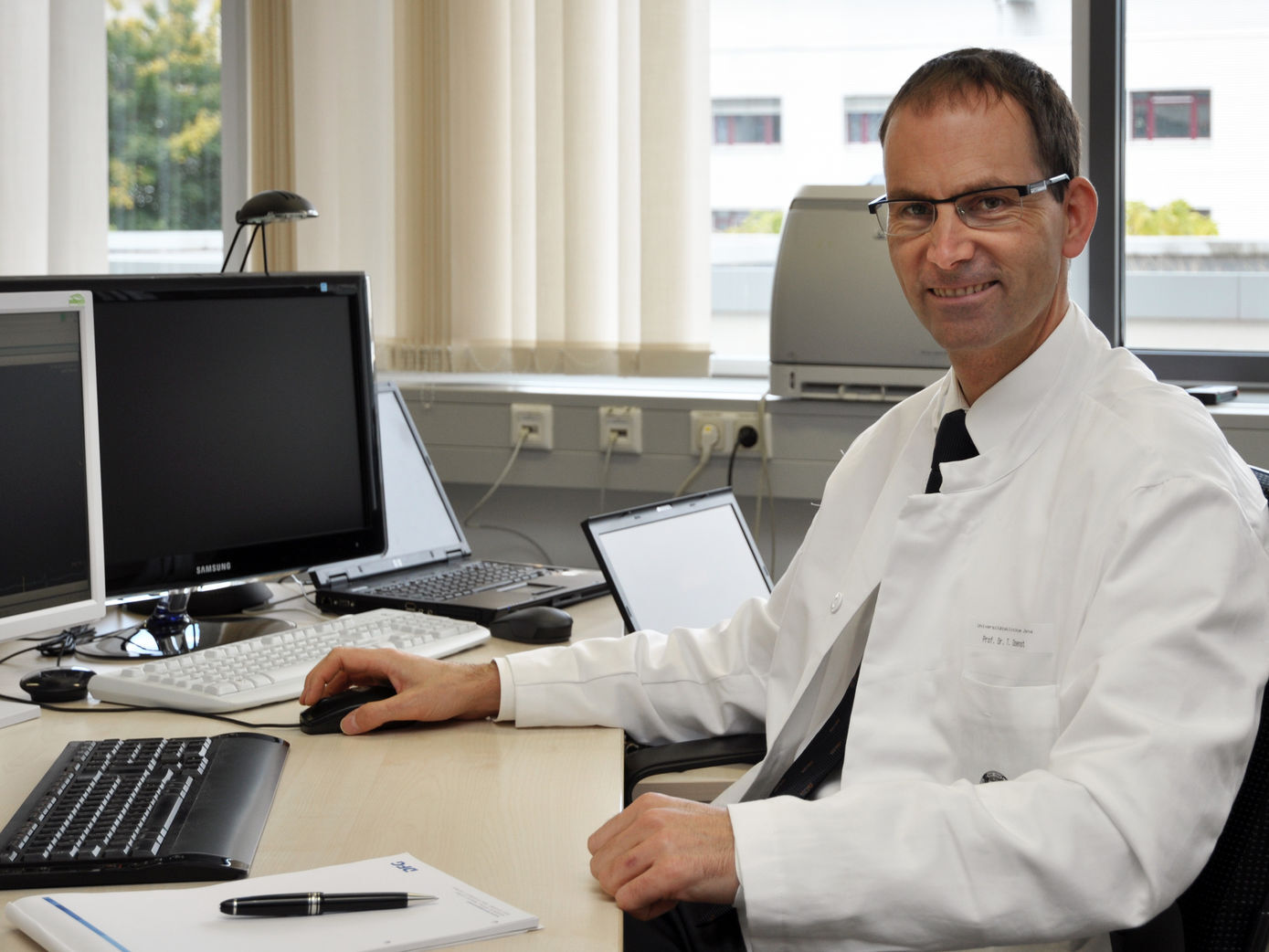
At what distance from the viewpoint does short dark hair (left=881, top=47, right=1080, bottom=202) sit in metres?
1.20

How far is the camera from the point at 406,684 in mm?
1373

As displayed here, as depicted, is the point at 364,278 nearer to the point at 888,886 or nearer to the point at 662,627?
the point at 662,627

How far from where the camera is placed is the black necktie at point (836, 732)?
1.28m

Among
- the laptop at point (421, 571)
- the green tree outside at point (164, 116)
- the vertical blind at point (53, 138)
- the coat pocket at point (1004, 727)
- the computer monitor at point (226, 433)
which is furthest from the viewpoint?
the green tree outside at point (164, 116)

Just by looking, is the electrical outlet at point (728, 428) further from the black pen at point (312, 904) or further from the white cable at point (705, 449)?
the black pen at point (312, 904)

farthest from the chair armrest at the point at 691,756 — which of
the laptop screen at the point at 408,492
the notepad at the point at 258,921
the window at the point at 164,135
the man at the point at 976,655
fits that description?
the window at the point at 164,135

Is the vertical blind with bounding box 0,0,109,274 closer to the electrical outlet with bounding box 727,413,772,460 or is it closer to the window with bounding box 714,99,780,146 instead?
the window with bounding box 714,99,780,146

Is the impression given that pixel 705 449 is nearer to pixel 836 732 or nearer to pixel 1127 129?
pixel 1127 129

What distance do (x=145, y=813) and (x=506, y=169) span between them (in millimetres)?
1813

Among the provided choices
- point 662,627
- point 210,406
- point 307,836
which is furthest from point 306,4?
point 307,836

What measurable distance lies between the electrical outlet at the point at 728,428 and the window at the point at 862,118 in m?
Result: 0.66

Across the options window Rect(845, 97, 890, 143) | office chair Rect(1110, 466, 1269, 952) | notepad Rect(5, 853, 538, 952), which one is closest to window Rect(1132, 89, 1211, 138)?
window Rect(845, 97, 890, 143)

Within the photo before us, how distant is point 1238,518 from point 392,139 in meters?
2.12

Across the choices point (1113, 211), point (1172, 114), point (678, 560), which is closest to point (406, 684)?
point (678, 560)
